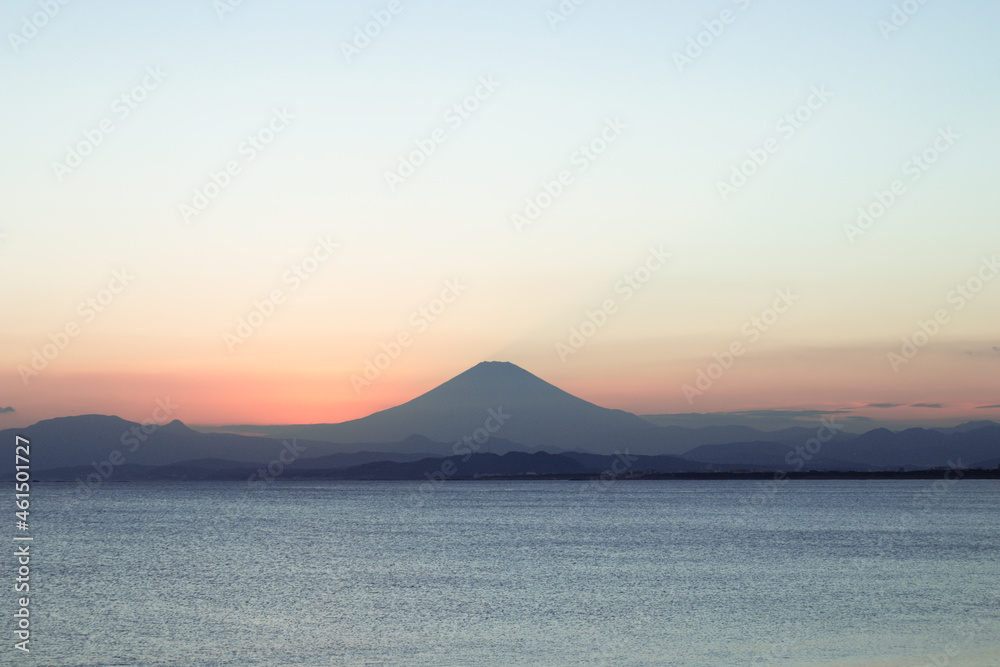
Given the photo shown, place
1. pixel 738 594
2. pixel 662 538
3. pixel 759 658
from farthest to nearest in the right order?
1. pixel 662 538
2. pixel 738 594
3. pixel 759 658

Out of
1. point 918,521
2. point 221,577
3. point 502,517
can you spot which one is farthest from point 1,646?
point 918,521

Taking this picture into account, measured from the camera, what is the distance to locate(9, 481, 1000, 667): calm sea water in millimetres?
18812

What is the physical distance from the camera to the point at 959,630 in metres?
20.8

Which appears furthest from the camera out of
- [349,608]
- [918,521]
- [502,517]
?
[502,517]

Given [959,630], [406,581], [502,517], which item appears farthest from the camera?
[502,517]

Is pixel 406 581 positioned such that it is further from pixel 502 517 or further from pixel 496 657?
pixel 502 517

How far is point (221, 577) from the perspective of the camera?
31922mm

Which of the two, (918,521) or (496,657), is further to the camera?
(918,521)

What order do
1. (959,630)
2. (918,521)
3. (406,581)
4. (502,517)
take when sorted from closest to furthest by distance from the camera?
1. (959,630)
2. (406,581)
3. (918,521)
4. (502,517)

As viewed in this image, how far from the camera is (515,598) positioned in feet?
86.1

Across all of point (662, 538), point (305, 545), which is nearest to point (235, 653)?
point (305, 545)

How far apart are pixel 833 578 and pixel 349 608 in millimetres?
16502

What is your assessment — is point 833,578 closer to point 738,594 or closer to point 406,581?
point 738,594

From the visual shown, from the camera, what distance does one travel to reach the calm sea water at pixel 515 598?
18.8 metres
